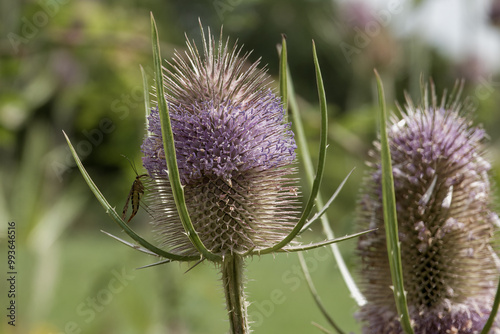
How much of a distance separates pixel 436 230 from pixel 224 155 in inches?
23.7

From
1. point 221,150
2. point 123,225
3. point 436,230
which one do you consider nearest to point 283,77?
point 221,150

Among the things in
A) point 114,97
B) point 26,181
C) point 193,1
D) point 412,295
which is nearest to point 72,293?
point 26,181

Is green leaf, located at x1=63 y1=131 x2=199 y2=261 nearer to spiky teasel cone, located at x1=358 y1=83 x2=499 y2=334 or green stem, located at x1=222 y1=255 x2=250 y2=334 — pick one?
green stem, located at x1=222 y1=255 x2=250 y2=334

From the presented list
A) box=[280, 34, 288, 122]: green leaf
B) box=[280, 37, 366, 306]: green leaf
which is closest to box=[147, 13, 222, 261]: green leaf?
box=[280, 34, 288, 122]: green leaf

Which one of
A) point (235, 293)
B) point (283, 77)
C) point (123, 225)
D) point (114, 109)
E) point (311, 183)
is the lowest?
point (235, 293)

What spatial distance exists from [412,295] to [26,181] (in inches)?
151

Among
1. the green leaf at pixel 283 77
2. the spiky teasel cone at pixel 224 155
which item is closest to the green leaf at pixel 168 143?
the spiky teasel cone at pixel 224 155

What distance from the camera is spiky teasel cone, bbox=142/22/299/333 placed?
134 centimetres

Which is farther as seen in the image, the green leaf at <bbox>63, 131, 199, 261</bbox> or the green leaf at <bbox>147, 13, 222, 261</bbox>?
the green leaf at <bbox>63, 131, 199, 261</bbox>

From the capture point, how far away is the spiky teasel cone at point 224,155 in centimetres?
Result: 134

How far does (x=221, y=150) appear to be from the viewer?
136 centimetres

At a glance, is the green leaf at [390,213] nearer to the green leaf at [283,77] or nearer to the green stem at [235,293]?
the green leaf at [283,77]

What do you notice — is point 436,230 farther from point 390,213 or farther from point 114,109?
point 114,109

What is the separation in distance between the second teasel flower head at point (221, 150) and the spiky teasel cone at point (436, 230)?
347 millimetres
